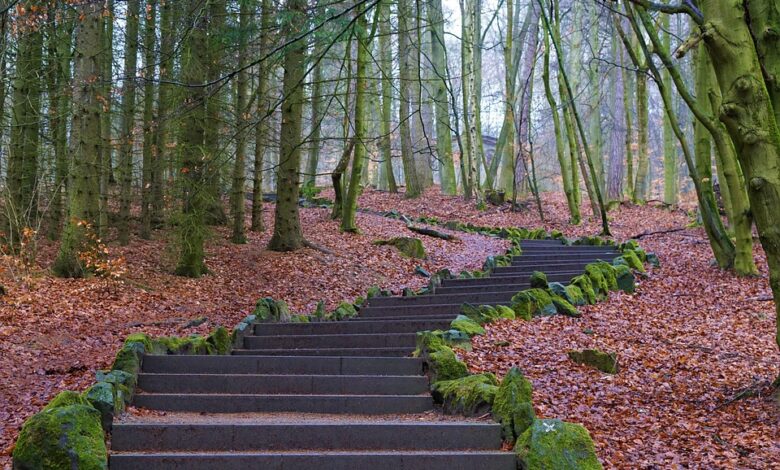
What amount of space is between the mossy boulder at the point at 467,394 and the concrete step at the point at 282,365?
850mm

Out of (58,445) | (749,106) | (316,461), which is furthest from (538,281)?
(58,445)

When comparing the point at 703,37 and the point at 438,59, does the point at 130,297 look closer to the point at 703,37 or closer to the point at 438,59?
the point at 703,37

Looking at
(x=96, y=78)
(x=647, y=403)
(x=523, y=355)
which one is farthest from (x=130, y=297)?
(x=647, y=403)

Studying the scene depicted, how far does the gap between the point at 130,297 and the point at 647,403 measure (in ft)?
28.7

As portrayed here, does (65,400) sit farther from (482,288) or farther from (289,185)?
(289,185)

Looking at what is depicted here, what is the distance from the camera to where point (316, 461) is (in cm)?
545

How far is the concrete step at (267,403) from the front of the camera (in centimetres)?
693

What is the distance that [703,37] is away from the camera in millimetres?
6395

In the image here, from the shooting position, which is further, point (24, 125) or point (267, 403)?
point (24, 125)

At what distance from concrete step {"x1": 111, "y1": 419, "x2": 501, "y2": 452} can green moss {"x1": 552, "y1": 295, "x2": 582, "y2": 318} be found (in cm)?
553

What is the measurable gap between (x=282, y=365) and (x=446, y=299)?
4551 millimetres

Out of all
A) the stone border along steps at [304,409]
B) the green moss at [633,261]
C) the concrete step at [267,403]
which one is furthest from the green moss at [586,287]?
the concrete step at [267,403]

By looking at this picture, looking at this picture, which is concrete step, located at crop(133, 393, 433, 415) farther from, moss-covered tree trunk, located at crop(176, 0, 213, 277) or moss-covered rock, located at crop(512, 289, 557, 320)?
moss-covered tree trunk, located at crop(176, 0, 213, 277)

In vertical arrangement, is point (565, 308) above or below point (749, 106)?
below
